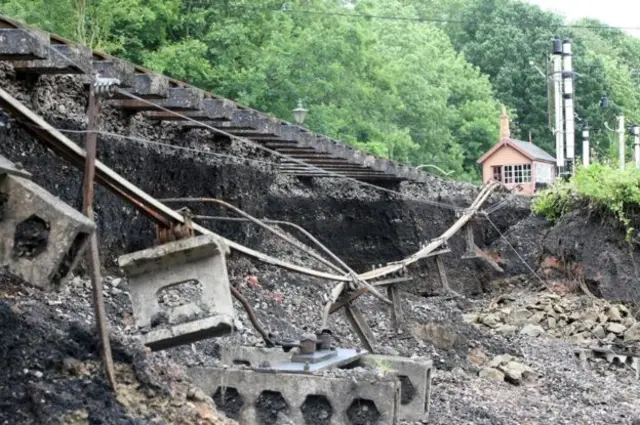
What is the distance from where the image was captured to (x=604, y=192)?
69.7 feet

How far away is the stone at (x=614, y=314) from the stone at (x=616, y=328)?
349 millimetres

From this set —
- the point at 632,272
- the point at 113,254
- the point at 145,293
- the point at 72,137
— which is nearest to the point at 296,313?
the point at 113,254

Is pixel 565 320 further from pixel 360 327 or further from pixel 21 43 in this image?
pixel 21 43

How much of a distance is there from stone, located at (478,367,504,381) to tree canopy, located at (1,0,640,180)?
14.0m

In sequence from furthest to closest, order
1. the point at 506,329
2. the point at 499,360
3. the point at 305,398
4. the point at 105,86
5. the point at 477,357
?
the point at 506,329
the point at 477,357
the point at 499,360
the point at 305,398
the point at 105,86

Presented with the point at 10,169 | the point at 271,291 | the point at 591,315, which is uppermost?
the point at 10,169

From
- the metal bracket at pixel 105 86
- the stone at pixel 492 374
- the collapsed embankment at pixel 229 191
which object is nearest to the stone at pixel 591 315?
the collapsed embankment at pixel 229 191

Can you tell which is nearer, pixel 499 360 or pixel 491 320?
pixel 499 360

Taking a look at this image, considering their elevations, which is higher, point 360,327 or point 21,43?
point 21,43

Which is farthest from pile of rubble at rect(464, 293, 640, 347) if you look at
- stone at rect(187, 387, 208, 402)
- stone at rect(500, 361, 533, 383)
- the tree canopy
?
stone at rect(187, 387, 208, 402)

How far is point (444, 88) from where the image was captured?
46656 millimetres

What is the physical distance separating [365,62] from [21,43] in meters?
24.7

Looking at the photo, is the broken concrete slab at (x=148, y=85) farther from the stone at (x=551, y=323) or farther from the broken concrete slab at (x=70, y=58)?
the stone at (x=551, y=323)

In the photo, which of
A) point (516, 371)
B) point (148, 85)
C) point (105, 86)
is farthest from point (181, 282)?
point (516, 371)
